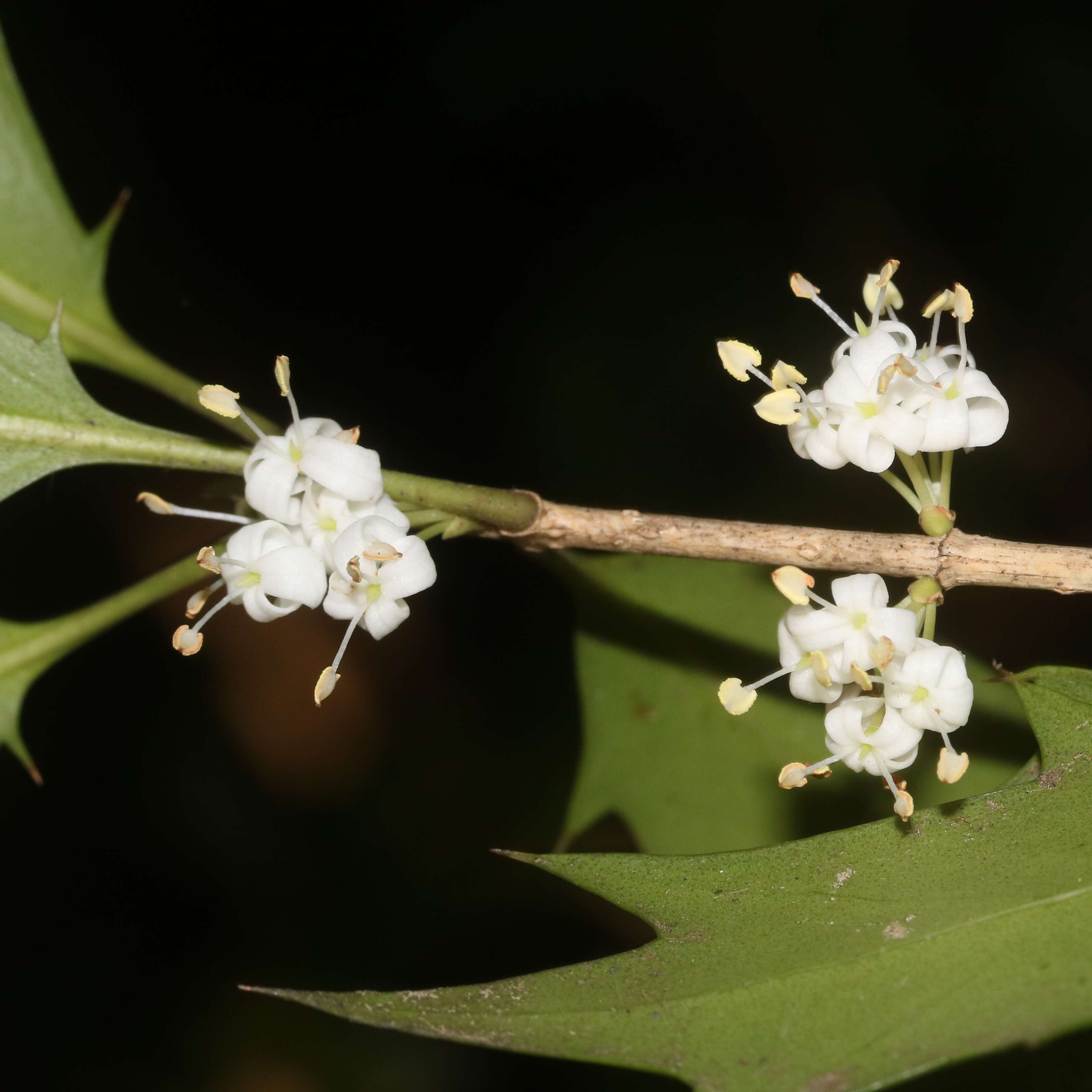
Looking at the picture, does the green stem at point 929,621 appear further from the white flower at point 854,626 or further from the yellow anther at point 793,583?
the yellow anther at point 793,583

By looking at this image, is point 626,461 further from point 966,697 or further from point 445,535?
point 966,697

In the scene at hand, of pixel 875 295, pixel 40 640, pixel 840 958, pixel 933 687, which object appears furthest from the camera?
pixel 40 640

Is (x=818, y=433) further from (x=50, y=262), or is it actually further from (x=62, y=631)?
(x=50, y=262)

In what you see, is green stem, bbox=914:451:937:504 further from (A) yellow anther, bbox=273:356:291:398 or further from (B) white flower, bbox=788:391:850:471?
(A) yellow anther, bbox=273:356:291:398

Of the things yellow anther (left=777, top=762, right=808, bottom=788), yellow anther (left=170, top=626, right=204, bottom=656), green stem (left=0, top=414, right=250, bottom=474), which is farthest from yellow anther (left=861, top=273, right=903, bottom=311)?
yellow anther (left=170, top=626, right=204, bottom=656)

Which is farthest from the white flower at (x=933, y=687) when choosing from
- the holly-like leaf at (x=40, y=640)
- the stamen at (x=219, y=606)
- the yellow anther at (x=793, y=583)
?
the holly-like leaf at (x=40, y=640)

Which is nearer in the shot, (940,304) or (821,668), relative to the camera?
(821,668)

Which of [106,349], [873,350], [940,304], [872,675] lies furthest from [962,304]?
Result: [106,349]
